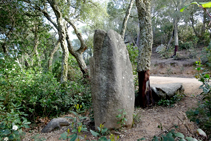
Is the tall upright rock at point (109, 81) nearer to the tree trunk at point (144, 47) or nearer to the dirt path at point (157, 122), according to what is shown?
the dirt path at point (157, 122)

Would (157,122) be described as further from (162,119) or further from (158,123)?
(162,119)

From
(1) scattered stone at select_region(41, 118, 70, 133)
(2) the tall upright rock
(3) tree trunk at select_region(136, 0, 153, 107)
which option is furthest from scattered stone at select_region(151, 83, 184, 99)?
(1) scattered stone at select_region(41, 118, 70, 133)

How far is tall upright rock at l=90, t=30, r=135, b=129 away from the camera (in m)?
3.40

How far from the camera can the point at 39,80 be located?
5.15 meters

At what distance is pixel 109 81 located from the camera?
11.3 ft

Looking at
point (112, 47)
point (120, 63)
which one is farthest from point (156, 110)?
point (112, 47)

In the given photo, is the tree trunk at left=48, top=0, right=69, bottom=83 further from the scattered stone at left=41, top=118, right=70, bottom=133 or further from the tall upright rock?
the tall upright rock

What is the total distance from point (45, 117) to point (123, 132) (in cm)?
279

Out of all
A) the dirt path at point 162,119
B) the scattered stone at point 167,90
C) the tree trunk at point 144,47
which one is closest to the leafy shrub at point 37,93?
the dirt path at point 162,119

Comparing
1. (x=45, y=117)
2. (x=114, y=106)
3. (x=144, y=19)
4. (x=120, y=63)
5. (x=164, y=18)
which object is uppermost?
(x=164, y=18)

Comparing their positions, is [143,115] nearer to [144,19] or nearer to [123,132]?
[123,132]

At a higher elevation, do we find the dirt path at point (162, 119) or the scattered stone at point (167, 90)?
the scattered stone at point (167, 90)

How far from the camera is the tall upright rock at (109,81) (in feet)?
11.1

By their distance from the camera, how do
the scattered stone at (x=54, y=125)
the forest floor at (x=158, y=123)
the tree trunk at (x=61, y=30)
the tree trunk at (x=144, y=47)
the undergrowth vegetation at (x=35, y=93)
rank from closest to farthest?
1. the forest floor at (x=158, y=123)
2. the scattered stone at (x=54, y=125)
3. the undergrowth vegetation at (x=35, y=93)
4. the tree trunk at (x=144, y=47)
5. the tree trunk at (x=61, y=30)
